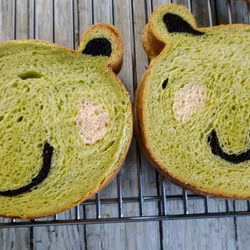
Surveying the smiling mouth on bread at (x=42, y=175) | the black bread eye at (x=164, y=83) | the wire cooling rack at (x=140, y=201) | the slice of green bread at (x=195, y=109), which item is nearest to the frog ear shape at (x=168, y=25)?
the slice of green bread at (x=195, y=109)

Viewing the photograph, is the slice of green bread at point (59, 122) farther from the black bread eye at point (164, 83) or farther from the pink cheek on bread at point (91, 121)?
the black bread eye at point (164, 83)

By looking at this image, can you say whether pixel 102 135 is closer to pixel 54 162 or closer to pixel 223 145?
pixel 54 162

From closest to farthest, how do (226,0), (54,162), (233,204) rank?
1. (54,162)
2. (233,204)
3. (226,0)

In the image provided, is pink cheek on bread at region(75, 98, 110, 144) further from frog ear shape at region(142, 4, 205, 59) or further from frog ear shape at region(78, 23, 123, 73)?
frog ear shape at region(142, 4, 205, 59)

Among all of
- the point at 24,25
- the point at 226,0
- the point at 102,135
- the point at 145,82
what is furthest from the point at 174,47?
the point at 24,25

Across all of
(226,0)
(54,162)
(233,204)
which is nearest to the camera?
(54,162)

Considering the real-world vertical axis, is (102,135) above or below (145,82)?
below
